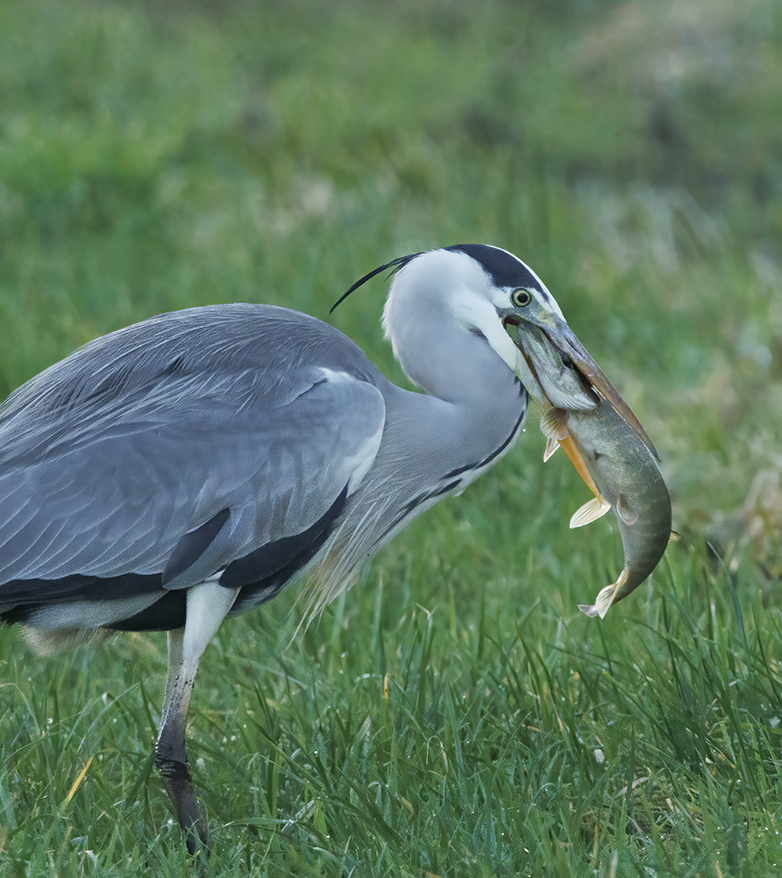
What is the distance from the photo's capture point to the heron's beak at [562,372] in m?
3.03

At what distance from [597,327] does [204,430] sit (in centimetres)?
391

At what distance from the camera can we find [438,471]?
323 cm

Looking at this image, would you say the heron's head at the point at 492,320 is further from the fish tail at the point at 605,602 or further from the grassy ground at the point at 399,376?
the grassy ground at the point at 399,376

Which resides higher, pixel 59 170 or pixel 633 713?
pixel 59 170

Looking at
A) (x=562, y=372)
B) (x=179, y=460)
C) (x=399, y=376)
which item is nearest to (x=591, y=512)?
(x=562, y=372)

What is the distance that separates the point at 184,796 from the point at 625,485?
50.5 inches

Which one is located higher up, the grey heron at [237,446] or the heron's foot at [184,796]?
the grey heron at [237,446]

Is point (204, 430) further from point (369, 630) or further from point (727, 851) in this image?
point (727, 851)

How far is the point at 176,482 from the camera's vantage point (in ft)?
9.84

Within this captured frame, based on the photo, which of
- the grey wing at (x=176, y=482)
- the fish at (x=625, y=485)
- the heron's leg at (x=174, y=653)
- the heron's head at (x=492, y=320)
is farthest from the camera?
the heron's leg at (x=174, y=653)

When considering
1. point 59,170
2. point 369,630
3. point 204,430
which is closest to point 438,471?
point 204,430

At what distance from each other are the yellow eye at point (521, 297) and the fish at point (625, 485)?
12.1 inches


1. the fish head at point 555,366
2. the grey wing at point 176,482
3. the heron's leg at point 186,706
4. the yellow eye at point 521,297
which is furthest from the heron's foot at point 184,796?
the yellow eye at point 521,297

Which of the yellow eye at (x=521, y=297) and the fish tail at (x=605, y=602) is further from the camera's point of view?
the yellow eye at (x=521, y=297)
